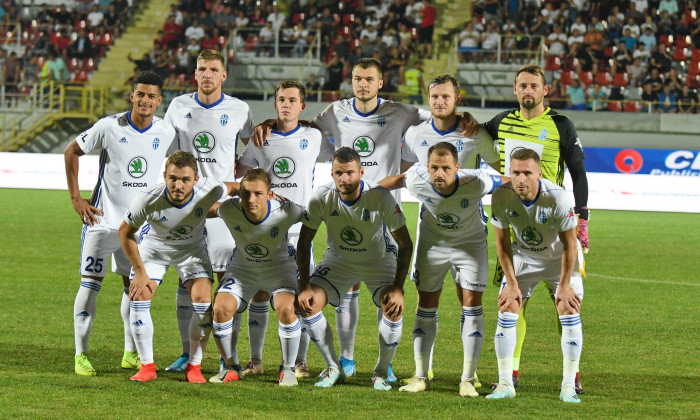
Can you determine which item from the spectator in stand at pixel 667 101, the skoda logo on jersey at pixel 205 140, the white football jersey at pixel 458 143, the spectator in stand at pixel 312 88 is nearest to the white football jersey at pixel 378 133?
the white football jersey at pixel 458 143

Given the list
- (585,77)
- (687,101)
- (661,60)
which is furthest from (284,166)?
(661,60)

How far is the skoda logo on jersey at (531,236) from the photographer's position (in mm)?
5766

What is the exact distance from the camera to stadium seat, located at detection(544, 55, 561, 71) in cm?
2494

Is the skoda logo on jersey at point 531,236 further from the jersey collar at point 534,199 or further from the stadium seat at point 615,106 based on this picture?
the stadium seat at point 615,106

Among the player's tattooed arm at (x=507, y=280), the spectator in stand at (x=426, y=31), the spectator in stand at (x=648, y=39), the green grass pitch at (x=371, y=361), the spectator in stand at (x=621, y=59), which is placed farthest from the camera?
the spectator in stand at (x=426, y=31)

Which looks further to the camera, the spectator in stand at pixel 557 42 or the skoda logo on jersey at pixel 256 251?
the spectator in stand at pixel 557 42

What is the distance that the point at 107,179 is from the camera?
657 cm

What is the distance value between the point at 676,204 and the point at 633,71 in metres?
6.13

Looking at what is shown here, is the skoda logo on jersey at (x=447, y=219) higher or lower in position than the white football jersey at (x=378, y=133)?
lower

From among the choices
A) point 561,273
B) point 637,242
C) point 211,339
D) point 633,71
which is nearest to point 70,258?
point 211,339

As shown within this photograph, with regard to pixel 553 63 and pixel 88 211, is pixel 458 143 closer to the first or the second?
pixel 88 211

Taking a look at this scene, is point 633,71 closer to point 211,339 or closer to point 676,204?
point 676,204

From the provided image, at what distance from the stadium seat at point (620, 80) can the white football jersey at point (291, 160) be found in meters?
19.5

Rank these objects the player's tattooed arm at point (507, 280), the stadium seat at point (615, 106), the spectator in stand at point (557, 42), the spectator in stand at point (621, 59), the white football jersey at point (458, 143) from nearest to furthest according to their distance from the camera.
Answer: the player's tattooed arm at point (507, 280)
the white football jersey at point (458, 143)
the stadium seat at point (615, 106)
the spectator in stand at point (621, 59)
the spectator in stand at point (557, 42)
